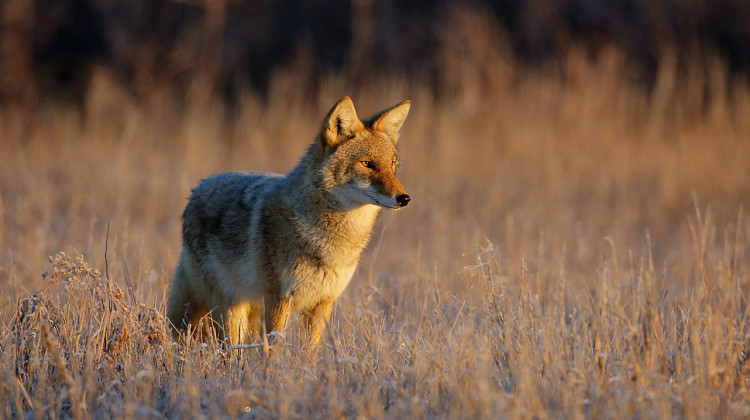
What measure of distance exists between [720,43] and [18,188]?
14155mm

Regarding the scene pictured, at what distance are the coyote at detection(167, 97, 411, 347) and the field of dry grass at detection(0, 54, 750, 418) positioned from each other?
30 cm

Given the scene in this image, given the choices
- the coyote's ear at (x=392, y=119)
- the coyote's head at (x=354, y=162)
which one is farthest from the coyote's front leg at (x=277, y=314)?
the coyote's ear at (x=392, y=119)

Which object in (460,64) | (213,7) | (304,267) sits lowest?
(304,267)

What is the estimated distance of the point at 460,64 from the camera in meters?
14.2

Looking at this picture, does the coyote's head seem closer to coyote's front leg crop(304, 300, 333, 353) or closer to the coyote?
the coyote

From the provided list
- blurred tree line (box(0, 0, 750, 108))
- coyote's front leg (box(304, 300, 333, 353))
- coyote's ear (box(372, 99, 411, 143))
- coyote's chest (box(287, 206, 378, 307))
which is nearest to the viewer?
coyote's chest (box(287, 206, 378, 307))

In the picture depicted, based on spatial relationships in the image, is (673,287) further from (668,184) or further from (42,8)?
(42,8)

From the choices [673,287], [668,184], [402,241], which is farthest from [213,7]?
[673,287]

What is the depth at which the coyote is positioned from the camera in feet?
15.8

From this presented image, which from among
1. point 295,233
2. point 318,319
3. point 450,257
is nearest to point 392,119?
point 295,233

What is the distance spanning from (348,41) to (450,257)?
10.9m

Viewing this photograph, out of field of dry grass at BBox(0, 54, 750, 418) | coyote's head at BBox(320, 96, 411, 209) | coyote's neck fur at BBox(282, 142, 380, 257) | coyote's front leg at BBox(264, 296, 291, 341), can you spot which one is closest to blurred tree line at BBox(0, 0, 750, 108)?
field of dry grass at BBox(0, 54, 750, 418)

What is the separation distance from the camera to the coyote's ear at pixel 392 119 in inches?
207

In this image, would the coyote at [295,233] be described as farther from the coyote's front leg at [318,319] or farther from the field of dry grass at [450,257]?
the field of dry grass at [450,257]
